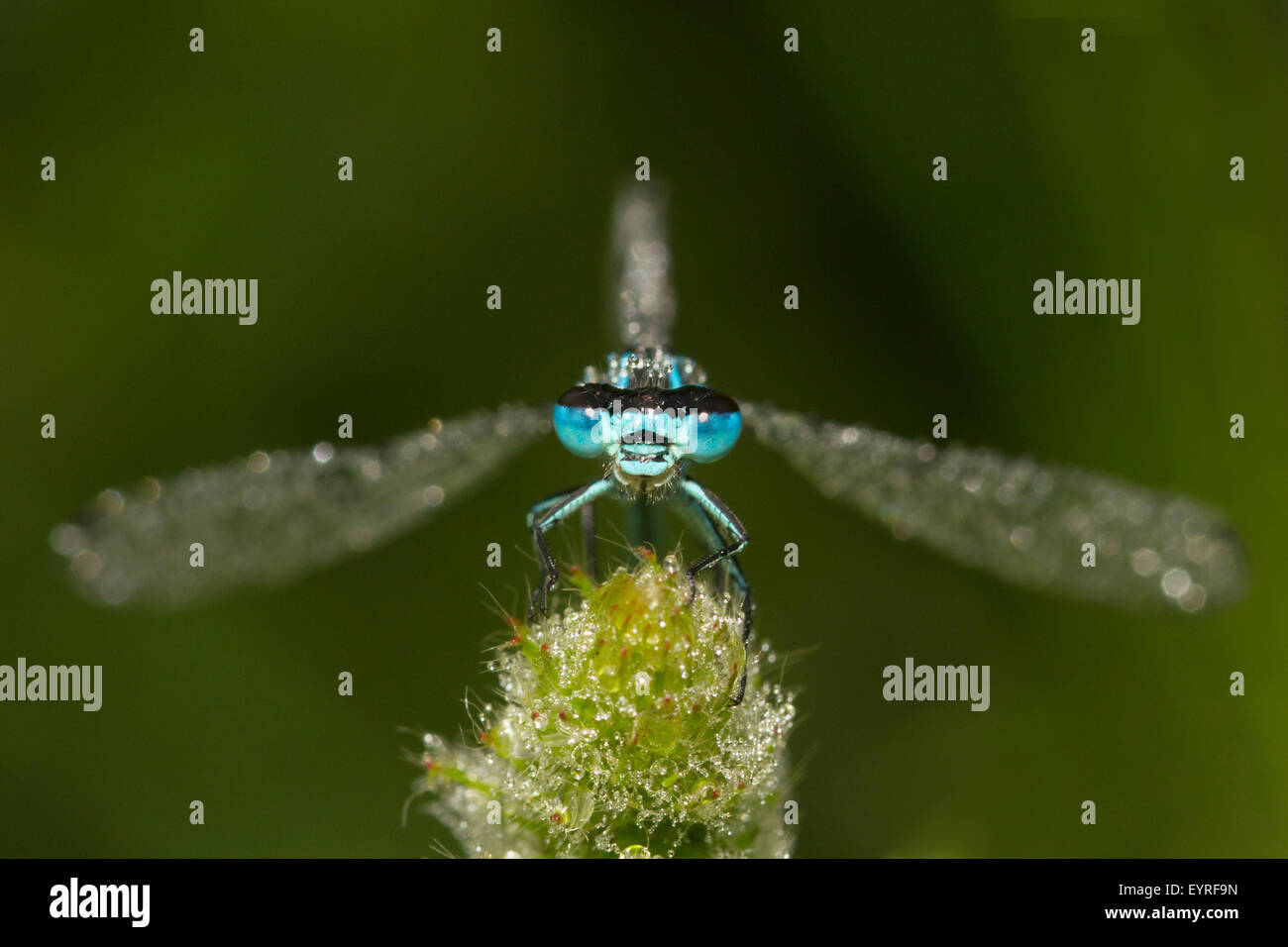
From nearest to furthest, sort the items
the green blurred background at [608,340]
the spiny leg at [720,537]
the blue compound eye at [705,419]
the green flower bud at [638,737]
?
1. the green flower bud at [638,737]
2. the spiny leg at [720,537]
3. the blue compound eye at [705,419]
4. the green blurred background at [608,340]

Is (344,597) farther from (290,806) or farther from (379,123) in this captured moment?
(379,123)

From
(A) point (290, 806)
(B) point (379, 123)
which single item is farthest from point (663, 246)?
(A) point (290, 806)

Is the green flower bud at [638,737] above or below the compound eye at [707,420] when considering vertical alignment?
below

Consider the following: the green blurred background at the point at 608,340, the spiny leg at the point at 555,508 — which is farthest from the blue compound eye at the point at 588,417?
the green blurred background at the point at 608,340

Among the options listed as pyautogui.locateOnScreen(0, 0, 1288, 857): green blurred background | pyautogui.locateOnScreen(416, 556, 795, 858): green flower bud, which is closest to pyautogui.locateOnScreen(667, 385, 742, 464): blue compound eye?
pyautogui.locateOnScreen(416, 556, 795, 858): green flower bud

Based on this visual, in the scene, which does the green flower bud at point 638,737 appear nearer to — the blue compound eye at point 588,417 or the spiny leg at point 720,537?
the spiny leg at point 720,537

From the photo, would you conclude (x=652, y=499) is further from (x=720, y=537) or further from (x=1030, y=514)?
(x=1030, y=514)

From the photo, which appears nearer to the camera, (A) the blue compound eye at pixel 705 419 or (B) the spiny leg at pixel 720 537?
(B) the spiny leg at pixel 720 537

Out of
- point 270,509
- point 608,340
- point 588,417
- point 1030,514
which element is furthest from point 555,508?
point 608,340
